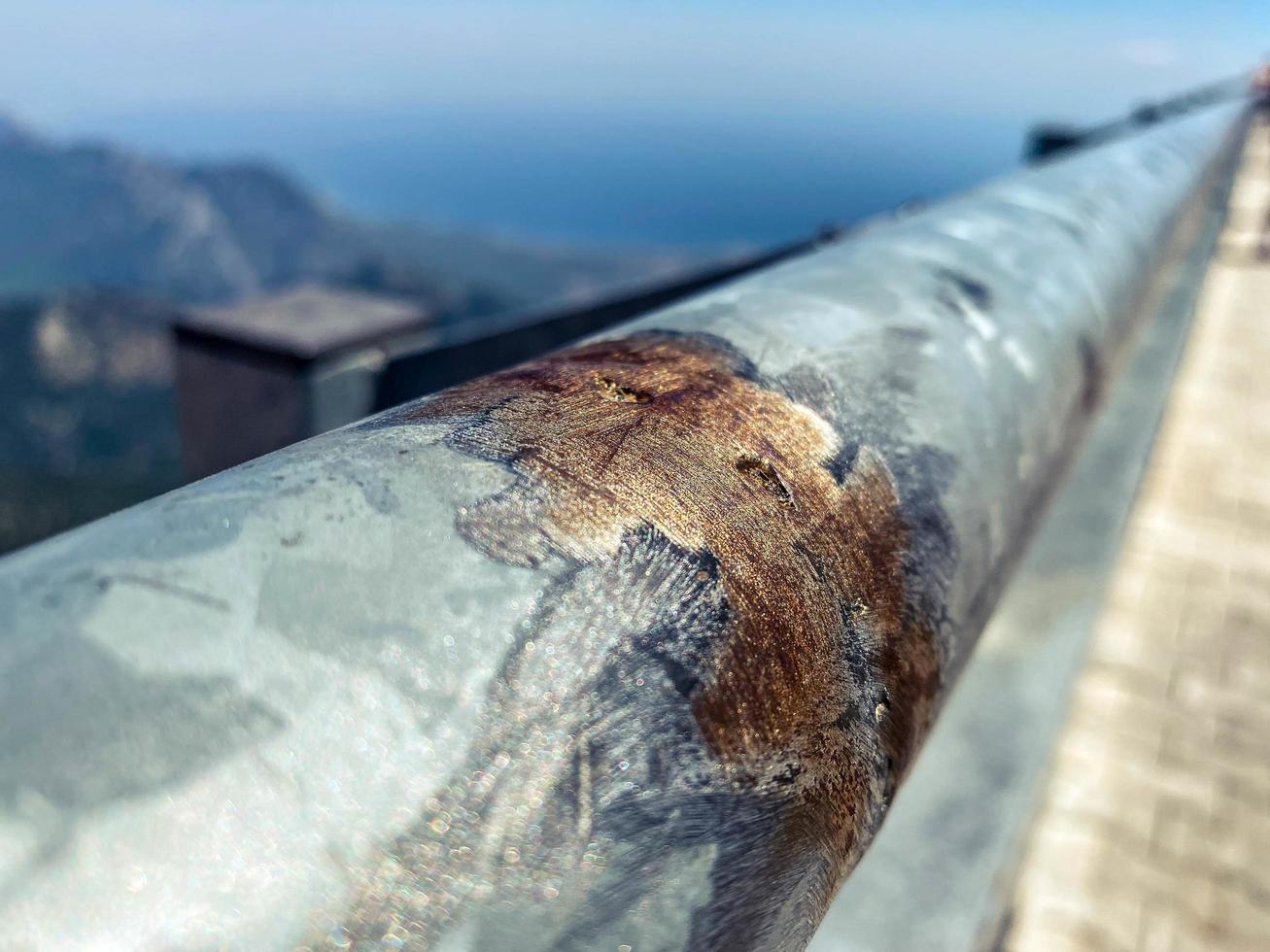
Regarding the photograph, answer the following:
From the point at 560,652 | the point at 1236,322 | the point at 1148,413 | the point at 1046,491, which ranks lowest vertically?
the point at 1236,322

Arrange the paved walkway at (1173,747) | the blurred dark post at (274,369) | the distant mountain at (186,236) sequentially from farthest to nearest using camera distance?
the distant mountain at (186,236) < the blurred dark post at (274,369) < the paved walkway at (1173,747)

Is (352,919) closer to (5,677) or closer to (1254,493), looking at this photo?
(5,677)

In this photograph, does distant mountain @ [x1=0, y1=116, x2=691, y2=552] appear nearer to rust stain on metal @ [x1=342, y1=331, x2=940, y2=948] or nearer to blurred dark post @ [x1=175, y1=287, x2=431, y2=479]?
blurred dark post @ [x1=175, y1=287, x2=431, y2=479]

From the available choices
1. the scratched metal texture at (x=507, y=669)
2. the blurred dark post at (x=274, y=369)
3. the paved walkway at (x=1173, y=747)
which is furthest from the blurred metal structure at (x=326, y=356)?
the scratched metal texture at (x=507, y=669)

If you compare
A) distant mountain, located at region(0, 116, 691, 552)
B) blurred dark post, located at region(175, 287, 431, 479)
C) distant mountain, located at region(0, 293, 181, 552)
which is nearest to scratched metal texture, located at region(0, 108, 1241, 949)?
blurred dark post, located at region(175, 287, 431, 479)

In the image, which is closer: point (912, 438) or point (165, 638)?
point (165, 638)

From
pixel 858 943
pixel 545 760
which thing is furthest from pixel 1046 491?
pixel 545 760

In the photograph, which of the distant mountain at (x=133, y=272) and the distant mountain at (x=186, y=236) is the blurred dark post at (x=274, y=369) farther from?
the distant mountain at (x=186, y=236)
